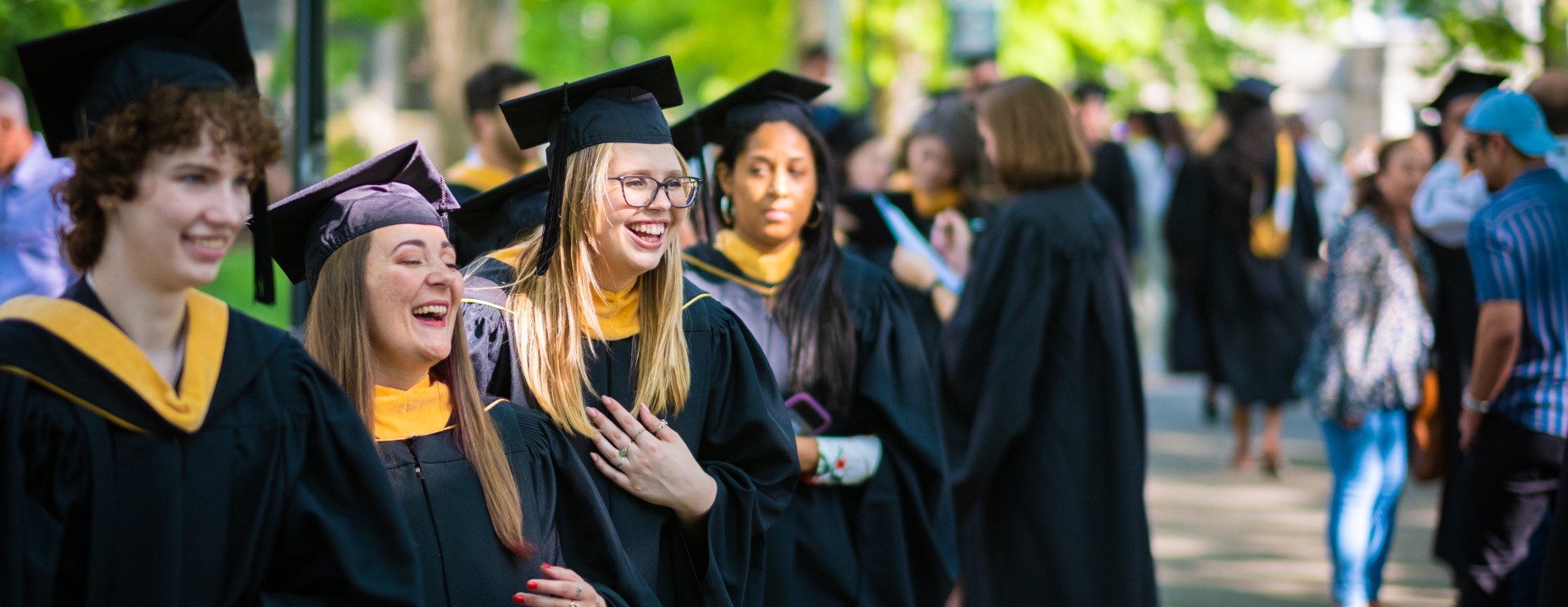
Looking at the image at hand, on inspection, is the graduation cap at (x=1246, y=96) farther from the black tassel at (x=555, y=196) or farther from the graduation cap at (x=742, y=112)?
the black tassel at (x=555, y=196)

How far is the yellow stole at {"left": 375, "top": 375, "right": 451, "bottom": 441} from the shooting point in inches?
101

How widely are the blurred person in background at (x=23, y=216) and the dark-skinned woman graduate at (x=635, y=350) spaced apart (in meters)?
3.03

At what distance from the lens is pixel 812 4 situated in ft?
48.9

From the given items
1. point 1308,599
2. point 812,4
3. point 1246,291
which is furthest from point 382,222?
point 812,4

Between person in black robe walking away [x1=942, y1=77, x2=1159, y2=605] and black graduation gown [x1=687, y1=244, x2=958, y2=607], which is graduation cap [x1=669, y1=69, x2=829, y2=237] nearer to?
black graduation gown [x1=687, y1=244, x2=958, y2=607]

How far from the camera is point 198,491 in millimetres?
2055

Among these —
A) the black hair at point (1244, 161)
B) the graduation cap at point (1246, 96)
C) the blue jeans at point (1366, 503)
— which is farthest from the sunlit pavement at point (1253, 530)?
the graduation cap at point (1246, 96)

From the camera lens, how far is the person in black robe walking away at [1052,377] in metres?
4.91

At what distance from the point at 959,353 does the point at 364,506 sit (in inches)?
121

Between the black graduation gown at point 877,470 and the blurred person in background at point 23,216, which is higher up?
the blurred person in background at point 23,216

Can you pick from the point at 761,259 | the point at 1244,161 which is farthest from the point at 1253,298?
the point at 761,259

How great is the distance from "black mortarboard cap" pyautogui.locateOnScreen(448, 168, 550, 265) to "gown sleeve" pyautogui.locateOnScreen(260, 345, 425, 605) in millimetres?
1400

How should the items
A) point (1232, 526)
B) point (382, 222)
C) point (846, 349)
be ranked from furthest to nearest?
point (1232, 526) < point (846, 349) < point (382, 222)

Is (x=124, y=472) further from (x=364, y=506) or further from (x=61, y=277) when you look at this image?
(x=61, y=277)
